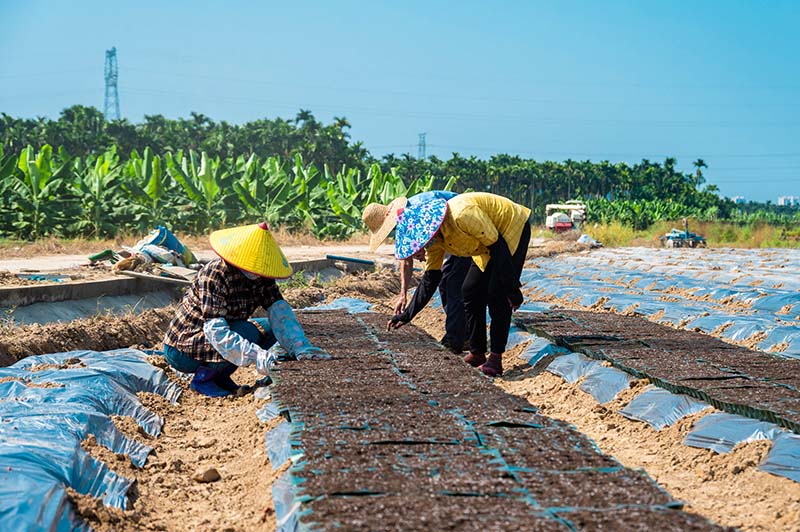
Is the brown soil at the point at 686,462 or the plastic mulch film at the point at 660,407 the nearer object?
the brown soil at the point at 686,462

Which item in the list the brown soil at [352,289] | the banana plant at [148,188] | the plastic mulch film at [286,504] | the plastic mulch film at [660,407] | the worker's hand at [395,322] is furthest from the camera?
the banana plant at [148,188]

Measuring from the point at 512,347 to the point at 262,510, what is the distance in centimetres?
383

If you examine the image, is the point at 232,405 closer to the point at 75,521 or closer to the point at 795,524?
the point at 75,521

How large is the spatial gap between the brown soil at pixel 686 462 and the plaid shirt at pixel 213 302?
1.82 meters

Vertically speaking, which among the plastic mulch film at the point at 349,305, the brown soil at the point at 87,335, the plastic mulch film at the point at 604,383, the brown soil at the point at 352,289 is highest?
the plastic mulch film at the point at 604,383

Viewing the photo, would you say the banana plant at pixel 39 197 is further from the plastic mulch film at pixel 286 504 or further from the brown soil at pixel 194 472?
the plastic mulch film at pixel 286 504

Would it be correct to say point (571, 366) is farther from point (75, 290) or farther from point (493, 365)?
point (75, 290)

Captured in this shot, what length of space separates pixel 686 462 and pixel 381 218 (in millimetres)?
2949

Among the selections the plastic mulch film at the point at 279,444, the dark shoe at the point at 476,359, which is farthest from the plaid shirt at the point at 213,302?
the dark shoe at the point at 476,359

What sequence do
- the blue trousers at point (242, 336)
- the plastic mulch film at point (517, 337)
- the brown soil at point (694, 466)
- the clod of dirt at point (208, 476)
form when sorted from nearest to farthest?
the brown soil at point (694, 466), the clod of dirt at point (208, 476), the blue trousers at point (242, 336), the plastic mulch film at point (517, 337)

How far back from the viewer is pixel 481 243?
5215 millimetres

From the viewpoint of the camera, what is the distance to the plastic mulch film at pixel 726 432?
3.77 metres

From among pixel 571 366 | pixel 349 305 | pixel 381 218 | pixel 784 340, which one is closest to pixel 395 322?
pixel 381 218

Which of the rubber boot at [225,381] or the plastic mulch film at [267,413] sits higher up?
the plastic mulch film at [267,413]
